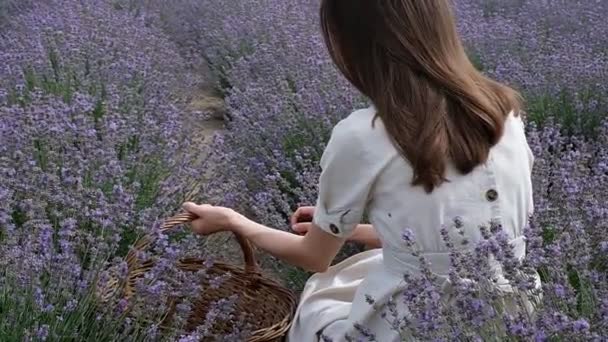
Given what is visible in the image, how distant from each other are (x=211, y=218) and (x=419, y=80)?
2.21ft

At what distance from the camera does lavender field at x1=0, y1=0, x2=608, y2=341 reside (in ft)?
6.11

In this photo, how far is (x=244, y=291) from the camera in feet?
8.64

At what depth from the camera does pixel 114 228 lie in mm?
2299

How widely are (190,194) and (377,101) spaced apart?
4.48 ft

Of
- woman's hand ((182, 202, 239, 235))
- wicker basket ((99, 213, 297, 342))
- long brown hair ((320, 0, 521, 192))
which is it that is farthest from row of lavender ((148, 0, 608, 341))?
woman's hand ((182, 202, 239, 235))

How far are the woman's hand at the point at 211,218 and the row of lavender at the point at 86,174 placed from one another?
0.24 feet

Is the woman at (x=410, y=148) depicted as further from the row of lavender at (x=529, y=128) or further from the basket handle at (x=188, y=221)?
the basket handle at (x=188, y=221)

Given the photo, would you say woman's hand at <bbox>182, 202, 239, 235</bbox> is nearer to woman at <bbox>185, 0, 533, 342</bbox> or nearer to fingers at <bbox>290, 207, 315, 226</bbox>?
fingers at <bbox>290, 207, 315, 226</bbox>

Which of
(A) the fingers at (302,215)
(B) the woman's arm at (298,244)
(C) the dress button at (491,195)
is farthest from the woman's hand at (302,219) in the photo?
(C) the dress button at (491,195)

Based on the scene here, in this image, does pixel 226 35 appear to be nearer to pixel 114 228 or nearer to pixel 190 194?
pixel 190 194

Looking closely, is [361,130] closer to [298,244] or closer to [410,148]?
[410,148]

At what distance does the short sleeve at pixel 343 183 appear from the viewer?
1.97 m

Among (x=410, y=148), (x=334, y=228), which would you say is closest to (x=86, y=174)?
(x=334, y=228)

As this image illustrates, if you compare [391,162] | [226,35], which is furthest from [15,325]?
[226,35]
